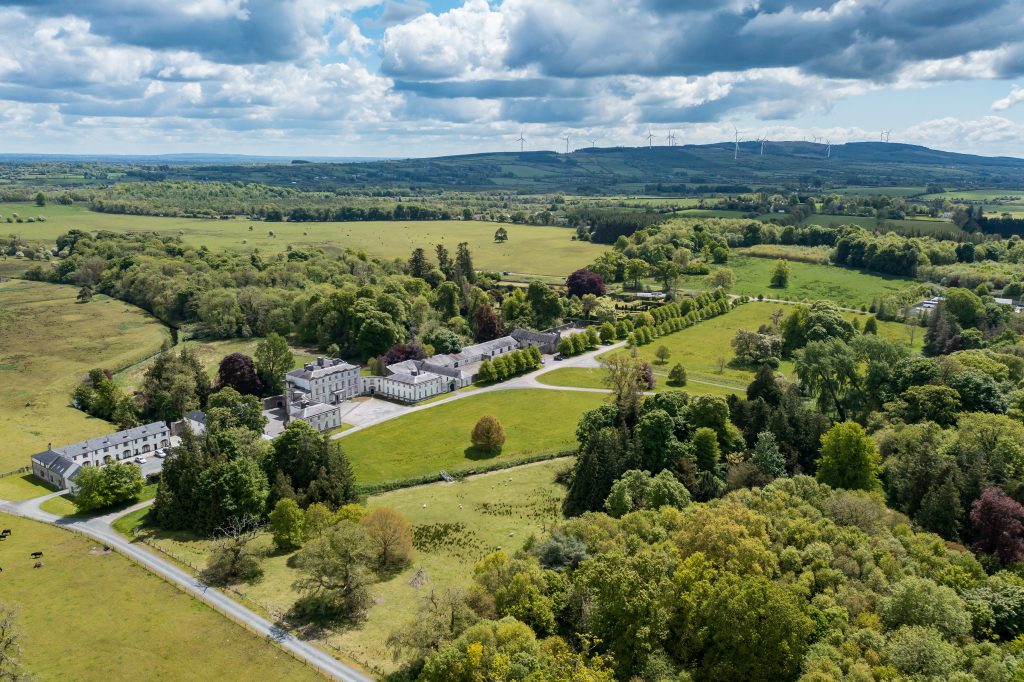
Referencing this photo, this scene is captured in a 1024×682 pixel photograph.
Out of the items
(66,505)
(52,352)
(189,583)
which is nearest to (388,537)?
(189,583)

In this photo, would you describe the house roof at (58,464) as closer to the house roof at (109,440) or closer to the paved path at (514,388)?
the house roof at (109,440)

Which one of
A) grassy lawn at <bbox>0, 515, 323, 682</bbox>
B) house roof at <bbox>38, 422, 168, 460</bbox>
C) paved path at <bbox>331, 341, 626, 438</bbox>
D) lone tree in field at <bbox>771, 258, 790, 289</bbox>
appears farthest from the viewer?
lone tree in field at <bbox>771, 258, 790, 289</bbox>

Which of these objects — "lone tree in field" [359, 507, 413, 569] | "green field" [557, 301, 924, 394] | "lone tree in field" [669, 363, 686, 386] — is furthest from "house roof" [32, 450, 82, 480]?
"lone tree in field" [669, 363, 686, 386]

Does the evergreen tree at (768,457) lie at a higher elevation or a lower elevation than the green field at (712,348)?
higher

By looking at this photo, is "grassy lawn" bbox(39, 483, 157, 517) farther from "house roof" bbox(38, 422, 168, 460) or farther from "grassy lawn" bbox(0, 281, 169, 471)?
"grassy lawn" bbox(0, 281, 169, 471)

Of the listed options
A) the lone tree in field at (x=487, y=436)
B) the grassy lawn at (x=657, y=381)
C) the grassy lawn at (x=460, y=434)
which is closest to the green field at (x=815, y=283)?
the grassy lawn at (x=657, y=381)
